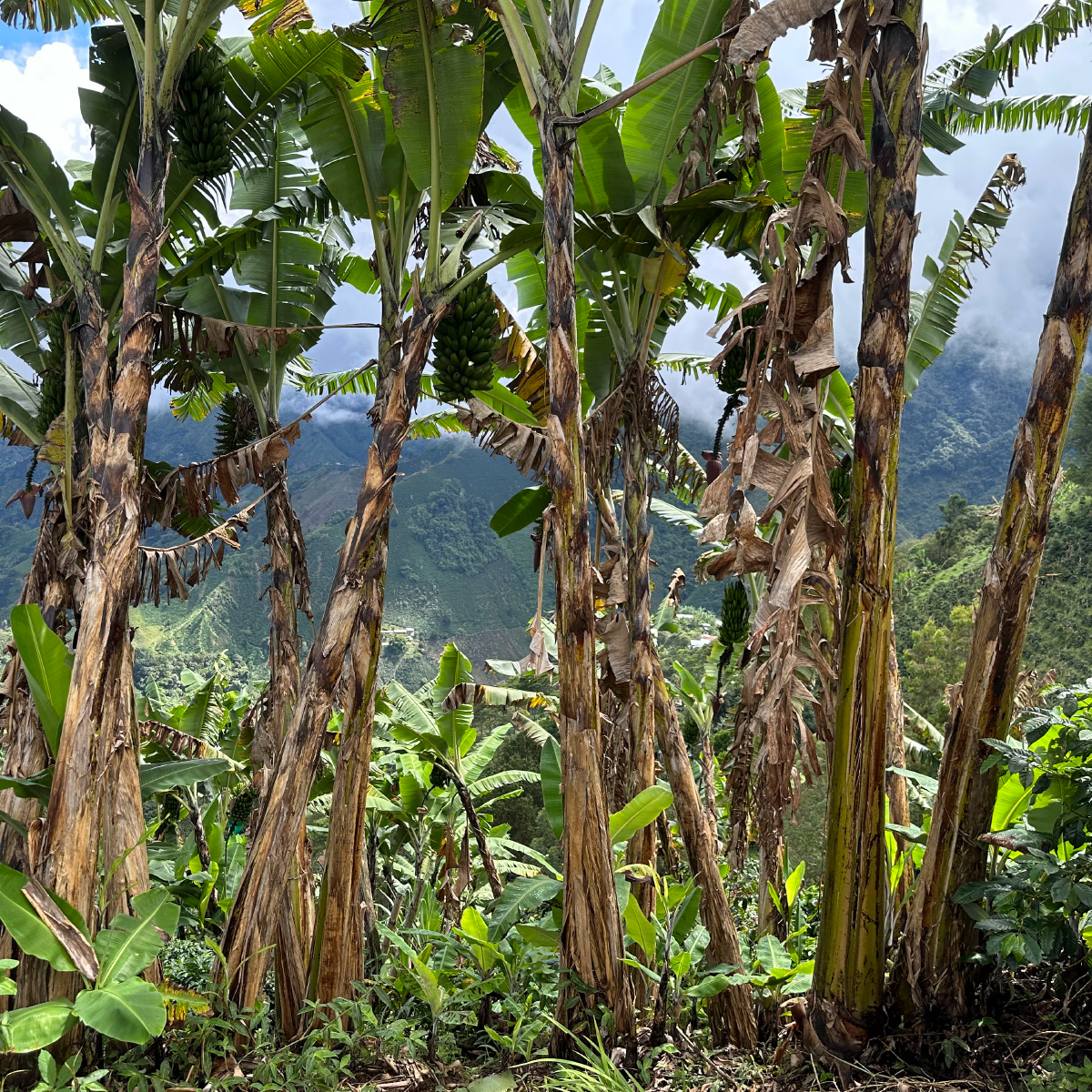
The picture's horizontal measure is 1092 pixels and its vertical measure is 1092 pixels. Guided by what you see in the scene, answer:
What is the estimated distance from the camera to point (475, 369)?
3496 mm

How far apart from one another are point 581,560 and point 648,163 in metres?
1.85

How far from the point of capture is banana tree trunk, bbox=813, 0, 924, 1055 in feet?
6.38

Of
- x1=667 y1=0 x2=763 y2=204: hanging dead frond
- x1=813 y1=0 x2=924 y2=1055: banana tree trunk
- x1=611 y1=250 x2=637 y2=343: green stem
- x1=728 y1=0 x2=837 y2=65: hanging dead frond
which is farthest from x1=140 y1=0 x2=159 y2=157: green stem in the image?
x1=813 y1=0 x2=924 y2=1055: banana tree trunk

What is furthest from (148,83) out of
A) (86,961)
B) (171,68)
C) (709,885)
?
(709,885)

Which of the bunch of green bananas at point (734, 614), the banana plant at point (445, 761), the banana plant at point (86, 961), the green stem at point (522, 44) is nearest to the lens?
the banana plant at point (86, 961)

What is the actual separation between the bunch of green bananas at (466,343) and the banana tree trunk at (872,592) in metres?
1.82

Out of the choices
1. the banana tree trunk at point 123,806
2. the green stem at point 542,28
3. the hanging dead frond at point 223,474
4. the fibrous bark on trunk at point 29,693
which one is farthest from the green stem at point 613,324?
the fibrous bark on trunk at point 29,693

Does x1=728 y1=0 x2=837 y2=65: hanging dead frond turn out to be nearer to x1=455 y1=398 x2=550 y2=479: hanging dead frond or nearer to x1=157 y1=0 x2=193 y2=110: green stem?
x1=455 y1=398 x2=550 y2=479: hanging dead frond

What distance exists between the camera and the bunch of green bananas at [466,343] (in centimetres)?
343

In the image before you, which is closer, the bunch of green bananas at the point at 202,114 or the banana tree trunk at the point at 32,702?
the banana tree trunk at the point at 32,702

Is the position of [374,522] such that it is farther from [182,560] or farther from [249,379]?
[249,379]

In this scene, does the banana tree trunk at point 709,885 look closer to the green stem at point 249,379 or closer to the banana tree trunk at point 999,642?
the banana tree trunk at point 999,642

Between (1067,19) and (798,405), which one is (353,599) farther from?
(1067,19)

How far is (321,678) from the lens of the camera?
2.85 m
